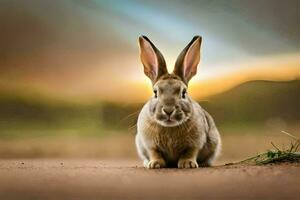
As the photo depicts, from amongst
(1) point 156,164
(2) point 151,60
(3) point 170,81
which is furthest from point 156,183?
(2) point 151,60

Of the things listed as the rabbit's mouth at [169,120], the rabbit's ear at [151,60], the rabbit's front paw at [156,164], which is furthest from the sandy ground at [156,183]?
the rabbit's ear at [151,60]

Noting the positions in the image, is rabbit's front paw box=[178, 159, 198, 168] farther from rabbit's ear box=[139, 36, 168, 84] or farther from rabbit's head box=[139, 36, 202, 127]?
rabbit's ear box=[139, 36, 168, 84]

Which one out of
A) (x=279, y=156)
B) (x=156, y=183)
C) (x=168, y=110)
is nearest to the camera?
(x=156, y=183)

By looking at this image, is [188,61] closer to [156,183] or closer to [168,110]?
[168,110]

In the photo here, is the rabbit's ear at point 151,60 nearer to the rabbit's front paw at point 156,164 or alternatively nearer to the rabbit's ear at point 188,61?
the rabbit's ear at point 188,61

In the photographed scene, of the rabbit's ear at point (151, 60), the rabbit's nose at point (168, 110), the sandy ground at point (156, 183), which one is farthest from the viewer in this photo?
the rabbit's ear at point (151, 60)

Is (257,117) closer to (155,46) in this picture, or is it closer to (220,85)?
(220,85)

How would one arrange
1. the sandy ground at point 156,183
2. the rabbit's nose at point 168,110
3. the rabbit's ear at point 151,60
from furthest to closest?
the rabbit's ear at point 151,60, the rabbit's nose at point 168,110, the sandy ground at point 156,183
